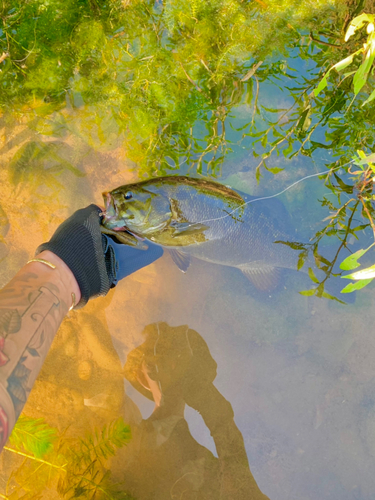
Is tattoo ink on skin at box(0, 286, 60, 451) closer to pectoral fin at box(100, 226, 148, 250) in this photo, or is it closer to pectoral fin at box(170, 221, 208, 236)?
pectoral fin at box(100, 226, 148, 250)

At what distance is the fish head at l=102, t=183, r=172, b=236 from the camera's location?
2719 millimetres

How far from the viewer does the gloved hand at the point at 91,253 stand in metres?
2.57

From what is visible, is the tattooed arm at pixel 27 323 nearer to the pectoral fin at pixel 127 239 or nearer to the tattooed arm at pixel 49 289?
the tattooed arm at pixel 49 289

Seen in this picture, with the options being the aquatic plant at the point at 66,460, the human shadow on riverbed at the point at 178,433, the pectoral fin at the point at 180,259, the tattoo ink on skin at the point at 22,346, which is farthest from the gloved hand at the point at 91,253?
the aquatic plant at the point at 66,460

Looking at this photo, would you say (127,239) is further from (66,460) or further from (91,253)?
(66,460)

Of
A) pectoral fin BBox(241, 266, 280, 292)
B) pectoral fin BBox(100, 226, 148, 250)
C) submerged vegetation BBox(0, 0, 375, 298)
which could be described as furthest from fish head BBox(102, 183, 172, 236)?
pectoral fin BBox(241, 266, 280, 292)

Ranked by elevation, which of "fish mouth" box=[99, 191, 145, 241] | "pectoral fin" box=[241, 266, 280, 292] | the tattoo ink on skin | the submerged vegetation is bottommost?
"pectoral fin" box=[241, 266, 280, 292]

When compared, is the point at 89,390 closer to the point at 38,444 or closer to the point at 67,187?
the point at 38,444

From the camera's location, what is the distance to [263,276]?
3.11 metres

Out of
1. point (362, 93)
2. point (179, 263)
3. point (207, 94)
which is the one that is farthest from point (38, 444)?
point (362, 93)

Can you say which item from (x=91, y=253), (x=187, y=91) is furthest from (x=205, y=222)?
(x=187, y=91)

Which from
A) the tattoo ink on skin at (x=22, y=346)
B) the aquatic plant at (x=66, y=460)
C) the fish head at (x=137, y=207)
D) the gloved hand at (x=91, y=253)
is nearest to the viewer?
the tattoo ink on skin at (x=22, y=346)

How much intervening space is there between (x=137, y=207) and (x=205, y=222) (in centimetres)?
63

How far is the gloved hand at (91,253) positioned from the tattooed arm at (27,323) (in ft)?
0.26
